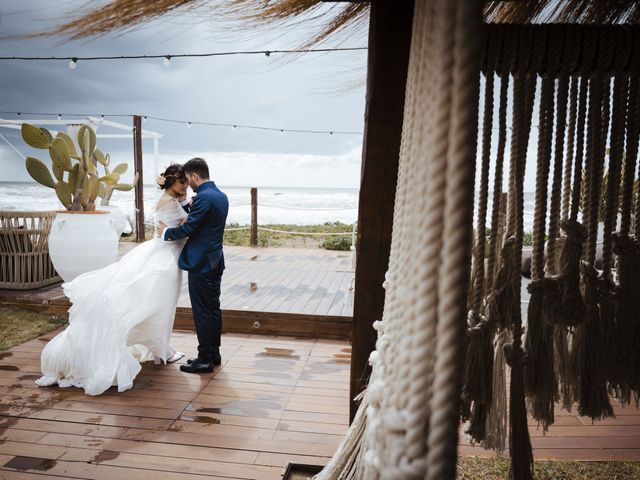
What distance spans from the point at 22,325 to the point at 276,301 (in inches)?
84.0

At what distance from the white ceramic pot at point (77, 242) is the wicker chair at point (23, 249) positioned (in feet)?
1.57

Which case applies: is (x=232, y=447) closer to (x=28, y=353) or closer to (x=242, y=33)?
(x=242, y=33)

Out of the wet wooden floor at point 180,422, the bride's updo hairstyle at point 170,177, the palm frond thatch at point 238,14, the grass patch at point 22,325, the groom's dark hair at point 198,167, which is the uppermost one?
the palm frond thatch at point 238,14

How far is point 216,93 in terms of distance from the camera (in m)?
37.5

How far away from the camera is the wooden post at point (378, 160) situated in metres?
1.02

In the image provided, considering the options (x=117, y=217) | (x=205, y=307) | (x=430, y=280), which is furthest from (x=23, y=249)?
(x=430, y=280)

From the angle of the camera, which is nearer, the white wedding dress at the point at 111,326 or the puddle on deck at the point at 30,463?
the puddle on deck at the point at 30,463

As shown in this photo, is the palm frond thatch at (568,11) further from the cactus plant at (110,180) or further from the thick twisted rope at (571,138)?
the cactus plant at (110,180)

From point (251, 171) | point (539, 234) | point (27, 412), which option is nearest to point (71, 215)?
point (27, 412)

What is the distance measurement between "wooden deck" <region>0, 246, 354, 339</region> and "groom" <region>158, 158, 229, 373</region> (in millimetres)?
780

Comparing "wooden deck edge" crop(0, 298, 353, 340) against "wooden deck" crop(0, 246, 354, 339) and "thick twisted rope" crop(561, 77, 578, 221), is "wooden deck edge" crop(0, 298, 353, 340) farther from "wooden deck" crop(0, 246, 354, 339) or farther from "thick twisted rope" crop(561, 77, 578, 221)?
"thick twisted rope" crop(561, 77, 578, 221)

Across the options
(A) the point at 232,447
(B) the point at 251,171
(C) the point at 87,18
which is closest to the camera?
(C) the point at 87,18

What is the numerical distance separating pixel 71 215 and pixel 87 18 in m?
3.65

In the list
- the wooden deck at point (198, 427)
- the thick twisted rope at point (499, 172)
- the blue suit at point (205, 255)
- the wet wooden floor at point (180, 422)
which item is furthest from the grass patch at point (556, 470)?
the blue suit at point (205, 255)
